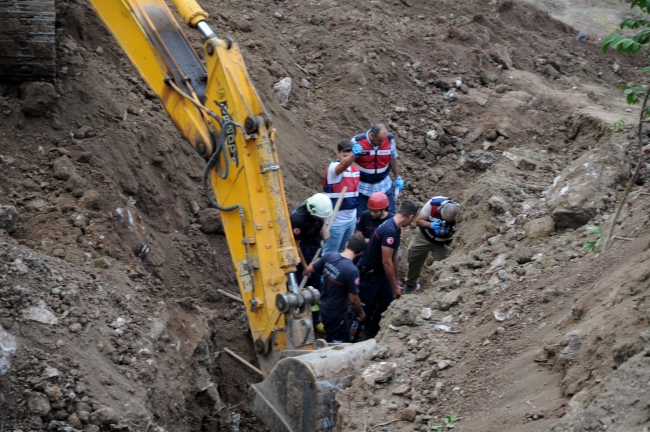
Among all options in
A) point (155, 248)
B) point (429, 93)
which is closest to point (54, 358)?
point (155, 248)

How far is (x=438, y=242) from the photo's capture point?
905cm

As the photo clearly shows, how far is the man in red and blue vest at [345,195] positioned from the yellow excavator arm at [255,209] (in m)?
2.69

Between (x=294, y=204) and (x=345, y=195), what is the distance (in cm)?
118

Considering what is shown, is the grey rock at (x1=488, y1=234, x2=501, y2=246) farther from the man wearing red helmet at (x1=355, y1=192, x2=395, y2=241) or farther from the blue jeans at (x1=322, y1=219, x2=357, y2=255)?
the blue jeans at (x1=322, y1=219, x2=357, y2=255)

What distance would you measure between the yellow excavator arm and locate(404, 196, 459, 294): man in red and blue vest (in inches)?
114

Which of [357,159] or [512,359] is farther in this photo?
[357,159]

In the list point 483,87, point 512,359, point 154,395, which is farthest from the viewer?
point 483,87

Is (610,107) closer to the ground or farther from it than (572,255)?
closer to the ground

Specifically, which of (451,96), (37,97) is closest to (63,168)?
(37,97)

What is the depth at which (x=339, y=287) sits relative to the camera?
25.2 feet

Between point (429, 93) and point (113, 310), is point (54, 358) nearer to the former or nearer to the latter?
point (113, 310)

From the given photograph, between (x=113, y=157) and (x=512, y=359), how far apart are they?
5.16m

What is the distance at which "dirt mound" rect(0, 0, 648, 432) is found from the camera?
5566 millimetres

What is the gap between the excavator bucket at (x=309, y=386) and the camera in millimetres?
5785
